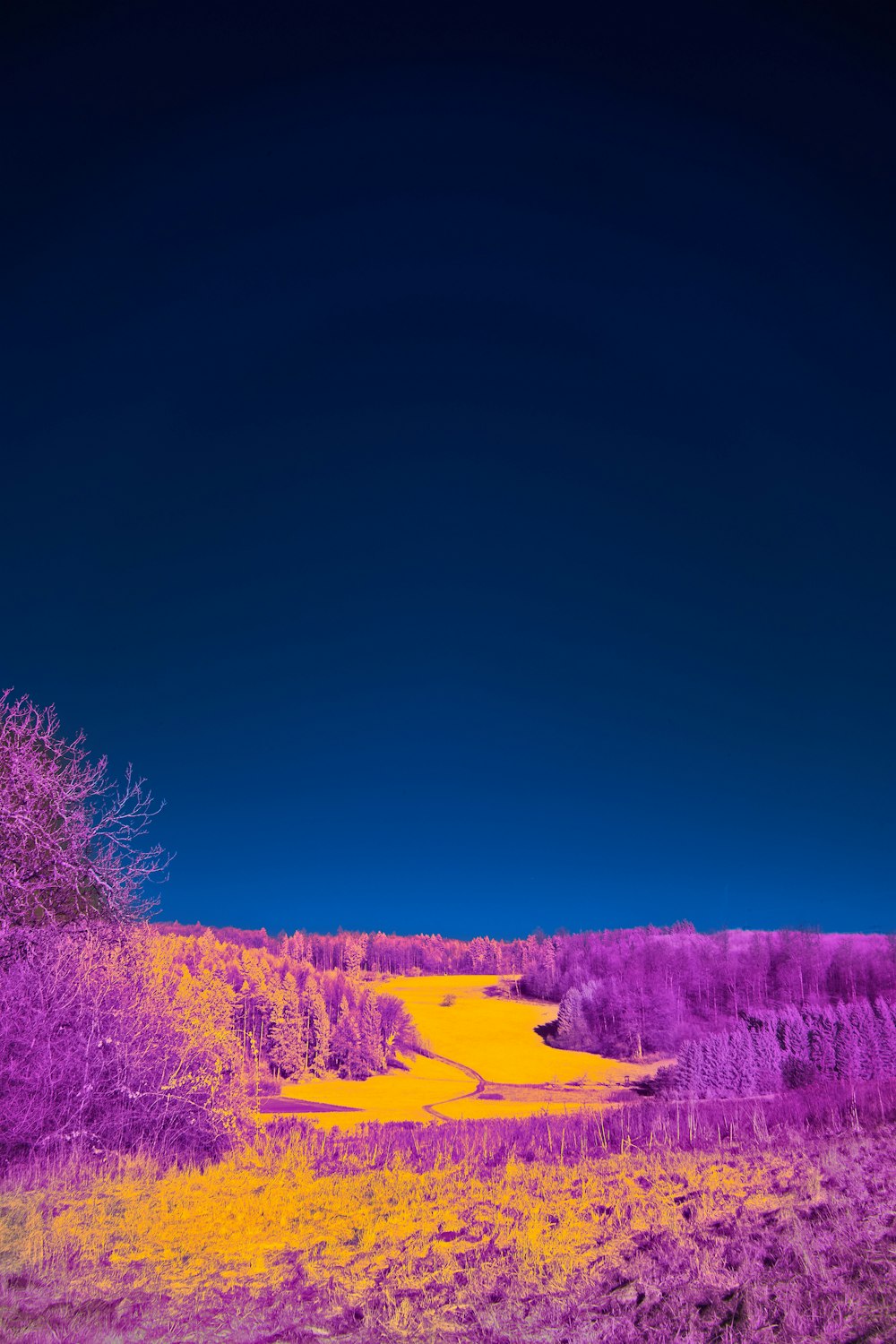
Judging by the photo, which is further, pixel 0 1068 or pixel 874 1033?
pixel 874 1033

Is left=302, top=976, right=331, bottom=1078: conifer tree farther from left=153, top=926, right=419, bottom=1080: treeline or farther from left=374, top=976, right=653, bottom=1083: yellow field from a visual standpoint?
left=374, top=976, right=653, bottom=1083: yellow field

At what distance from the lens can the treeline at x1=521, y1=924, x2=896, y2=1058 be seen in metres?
75.8

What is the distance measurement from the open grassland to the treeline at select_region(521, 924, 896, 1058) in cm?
6624

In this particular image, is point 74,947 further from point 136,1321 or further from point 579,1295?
point 579,1295

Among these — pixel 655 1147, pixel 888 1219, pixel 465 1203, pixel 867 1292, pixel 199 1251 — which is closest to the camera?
pixel 867 1292

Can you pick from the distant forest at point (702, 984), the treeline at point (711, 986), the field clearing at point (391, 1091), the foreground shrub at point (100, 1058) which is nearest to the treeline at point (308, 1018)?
the field clearing at point (391, 1091)

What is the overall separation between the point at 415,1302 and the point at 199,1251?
2.23 metres

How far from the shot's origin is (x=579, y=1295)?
256 inches

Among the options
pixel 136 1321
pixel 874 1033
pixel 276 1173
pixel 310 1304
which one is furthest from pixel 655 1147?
pixel 874 1033

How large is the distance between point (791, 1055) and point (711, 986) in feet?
155

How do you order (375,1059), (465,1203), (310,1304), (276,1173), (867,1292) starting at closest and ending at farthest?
(867,1292)
(310,1304)
(465,1203)
(276,1173)
(375,1059)

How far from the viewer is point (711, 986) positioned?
8731 centimetres

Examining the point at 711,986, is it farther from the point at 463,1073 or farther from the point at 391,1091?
the point at 391,1091

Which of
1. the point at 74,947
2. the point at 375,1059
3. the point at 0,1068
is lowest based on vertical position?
the point at 375,1059
